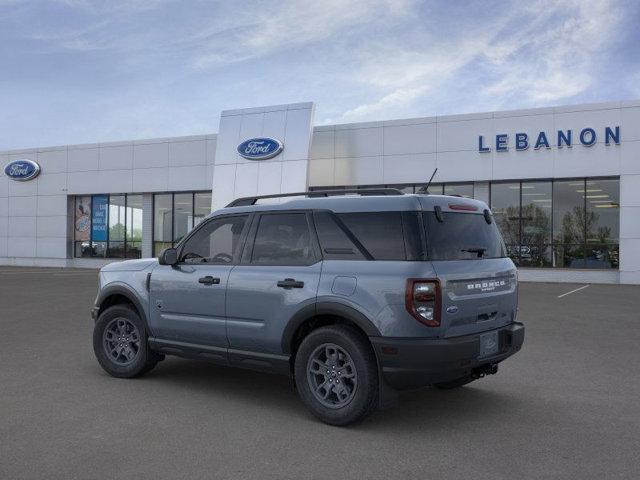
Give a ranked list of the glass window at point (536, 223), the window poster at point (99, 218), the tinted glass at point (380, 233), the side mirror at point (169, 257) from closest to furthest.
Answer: the tinted glass at point (380, 233)
the side mirror at point (169, 257)
the glass window at point (536, 223)
the window poster at point (99, 218)

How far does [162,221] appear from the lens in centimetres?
3009

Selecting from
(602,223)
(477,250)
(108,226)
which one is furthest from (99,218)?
(477,250)

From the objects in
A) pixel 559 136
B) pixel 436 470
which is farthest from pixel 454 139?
pixel 436 470

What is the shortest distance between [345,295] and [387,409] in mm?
1234

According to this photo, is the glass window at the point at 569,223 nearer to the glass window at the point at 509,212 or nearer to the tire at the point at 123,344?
the glass window at the point at 509,212

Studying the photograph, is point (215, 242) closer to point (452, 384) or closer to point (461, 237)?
point (461, 237)

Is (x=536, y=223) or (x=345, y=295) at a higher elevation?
(x=536, y=223)

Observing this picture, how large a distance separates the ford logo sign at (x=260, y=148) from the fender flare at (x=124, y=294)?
18.7 meters

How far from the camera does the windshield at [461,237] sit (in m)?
4.95

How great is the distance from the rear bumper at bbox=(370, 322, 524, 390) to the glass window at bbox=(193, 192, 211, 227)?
81.7 ft

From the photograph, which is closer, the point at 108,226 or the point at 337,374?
the point at 337,374

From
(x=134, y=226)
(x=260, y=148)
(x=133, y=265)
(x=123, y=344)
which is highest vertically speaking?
(x=260, y=148)

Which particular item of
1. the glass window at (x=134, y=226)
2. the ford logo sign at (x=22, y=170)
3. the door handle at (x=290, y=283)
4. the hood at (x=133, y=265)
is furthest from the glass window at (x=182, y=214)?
the door handle at (x=290, y=283)

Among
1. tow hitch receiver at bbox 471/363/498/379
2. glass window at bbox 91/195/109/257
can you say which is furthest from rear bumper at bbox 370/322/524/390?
glass window at bbox 91/195/109/257
